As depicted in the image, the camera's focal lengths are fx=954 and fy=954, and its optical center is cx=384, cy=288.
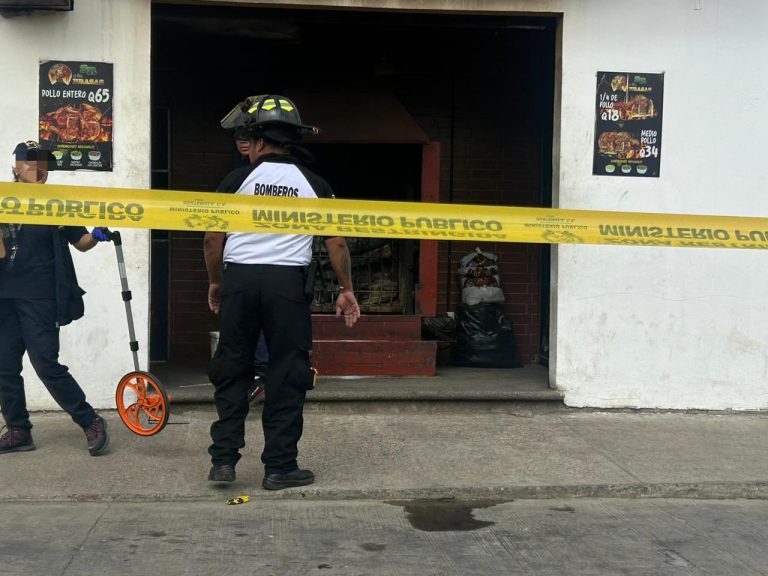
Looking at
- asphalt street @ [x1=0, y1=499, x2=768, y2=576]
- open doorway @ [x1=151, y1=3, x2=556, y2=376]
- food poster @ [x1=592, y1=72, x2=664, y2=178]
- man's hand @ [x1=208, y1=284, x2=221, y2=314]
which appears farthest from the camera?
open doorway @ [x1=151, y1=3, x2=556, y2=376]

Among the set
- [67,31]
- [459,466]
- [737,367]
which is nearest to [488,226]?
[459,466]

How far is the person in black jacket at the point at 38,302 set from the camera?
19.4 ft

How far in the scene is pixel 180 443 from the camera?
21.3 feet

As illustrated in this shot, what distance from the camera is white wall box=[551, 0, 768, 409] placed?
24.6ft

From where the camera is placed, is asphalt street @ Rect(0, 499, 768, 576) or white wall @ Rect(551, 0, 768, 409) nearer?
asphalt street @ Rect(0, 499, 768, 576)

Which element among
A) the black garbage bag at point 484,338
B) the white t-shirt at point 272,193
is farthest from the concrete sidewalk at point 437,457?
the black garbage bag at point 484,338

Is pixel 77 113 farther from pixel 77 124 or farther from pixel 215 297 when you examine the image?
pixel 215 297

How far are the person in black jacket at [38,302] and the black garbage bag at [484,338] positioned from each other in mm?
3997

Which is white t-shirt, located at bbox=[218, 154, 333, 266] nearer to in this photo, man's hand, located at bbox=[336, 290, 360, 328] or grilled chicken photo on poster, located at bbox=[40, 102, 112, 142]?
man's hand, located at bbox=[336, 290, 360, 328]

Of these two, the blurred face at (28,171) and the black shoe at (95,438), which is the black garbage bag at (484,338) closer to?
the black shoe at (95,438)

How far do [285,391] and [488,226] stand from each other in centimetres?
173

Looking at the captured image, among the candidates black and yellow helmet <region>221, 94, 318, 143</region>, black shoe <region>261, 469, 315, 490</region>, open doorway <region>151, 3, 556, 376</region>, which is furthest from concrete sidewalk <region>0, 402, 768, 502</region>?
black and yellow helmet <region>221, 94, 318, 143</region>


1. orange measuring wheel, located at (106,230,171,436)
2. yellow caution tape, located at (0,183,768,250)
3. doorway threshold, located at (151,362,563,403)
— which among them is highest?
yellow caution tape, located at (0,183,768,250)

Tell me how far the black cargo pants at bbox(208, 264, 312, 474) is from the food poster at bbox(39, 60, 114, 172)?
232 centimetres
